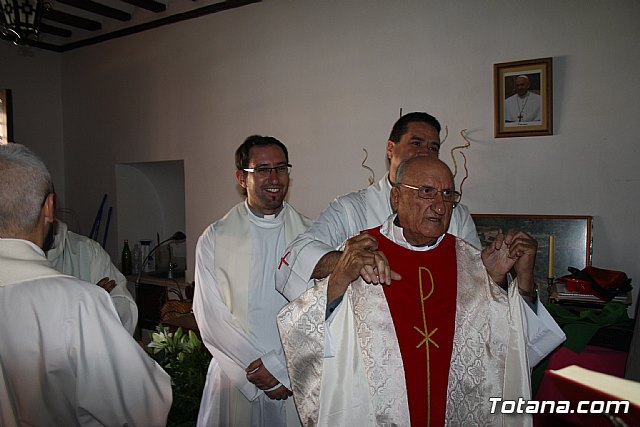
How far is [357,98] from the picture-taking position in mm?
4578

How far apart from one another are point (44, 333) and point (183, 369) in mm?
1440

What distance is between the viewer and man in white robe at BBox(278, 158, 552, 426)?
1.85 meters

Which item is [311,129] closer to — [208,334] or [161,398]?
[208,334]

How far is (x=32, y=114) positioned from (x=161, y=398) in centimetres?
651

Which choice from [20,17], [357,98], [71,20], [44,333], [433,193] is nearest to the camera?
[44,333]

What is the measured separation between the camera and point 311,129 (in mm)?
4898

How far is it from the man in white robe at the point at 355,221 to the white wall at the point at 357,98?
4.92ft

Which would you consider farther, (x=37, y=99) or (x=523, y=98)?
(x=37, y=99)

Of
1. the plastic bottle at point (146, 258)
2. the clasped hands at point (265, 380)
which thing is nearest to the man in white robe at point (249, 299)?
the clasped hands at point (265, 380)

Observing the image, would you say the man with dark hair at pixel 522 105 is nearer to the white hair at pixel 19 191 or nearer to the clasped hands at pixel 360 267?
the clasped hands at pixel 360 267

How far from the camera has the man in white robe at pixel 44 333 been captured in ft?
4.80

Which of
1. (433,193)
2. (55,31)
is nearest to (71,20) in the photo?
(55,31)

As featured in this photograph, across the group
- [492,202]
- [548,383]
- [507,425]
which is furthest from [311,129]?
[507,425]

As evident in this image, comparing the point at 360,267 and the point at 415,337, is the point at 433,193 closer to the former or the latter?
the point at 360,267
